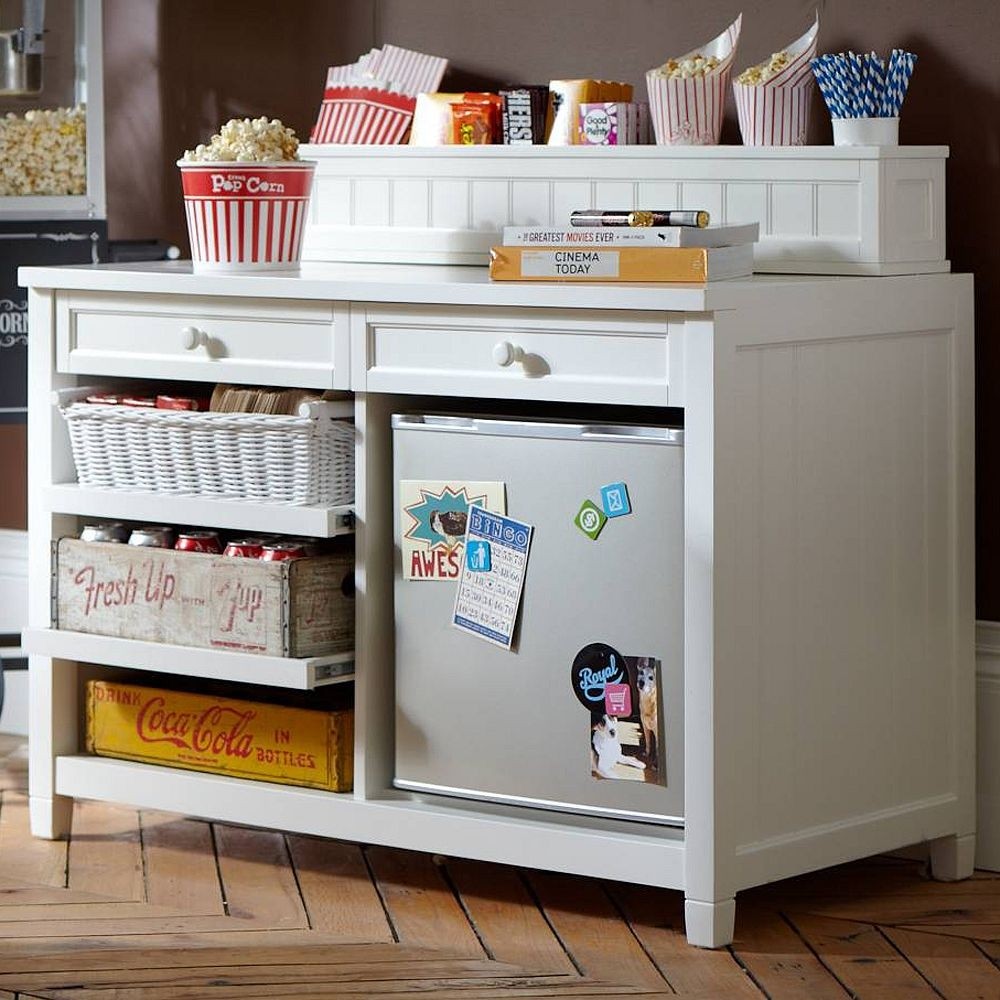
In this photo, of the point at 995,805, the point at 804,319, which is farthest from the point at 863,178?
the point at 995,805

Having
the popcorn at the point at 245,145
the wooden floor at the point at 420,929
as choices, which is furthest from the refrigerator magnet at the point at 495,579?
the popcorn at the point at 245,145

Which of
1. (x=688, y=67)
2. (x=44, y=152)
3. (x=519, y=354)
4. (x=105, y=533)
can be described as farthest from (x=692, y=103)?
(x=44, y=152)

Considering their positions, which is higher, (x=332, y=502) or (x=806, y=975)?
(x=332, y=502)

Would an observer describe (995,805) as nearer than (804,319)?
No

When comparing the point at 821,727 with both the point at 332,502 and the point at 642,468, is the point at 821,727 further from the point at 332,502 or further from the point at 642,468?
the point at 332,502

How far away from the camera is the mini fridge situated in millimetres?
2404

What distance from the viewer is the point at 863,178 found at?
8.55 ft

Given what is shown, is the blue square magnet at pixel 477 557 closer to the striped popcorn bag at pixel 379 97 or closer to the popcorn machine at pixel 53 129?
the striped popcorn bag at pixel 379 97

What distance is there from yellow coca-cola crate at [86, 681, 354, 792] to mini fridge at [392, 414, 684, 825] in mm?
109

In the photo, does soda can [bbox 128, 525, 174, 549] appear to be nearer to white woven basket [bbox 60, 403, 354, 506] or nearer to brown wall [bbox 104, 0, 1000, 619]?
white woven basket [bbox 60, 403, 354, 506]

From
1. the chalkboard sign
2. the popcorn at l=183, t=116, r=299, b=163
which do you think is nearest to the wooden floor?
the chalkboard sign

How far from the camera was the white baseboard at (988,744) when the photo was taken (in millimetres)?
2762

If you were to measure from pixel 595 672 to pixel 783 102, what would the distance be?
2.80 ft

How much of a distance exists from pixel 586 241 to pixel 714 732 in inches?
24.8
